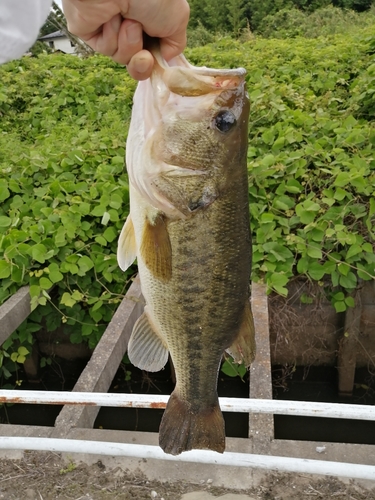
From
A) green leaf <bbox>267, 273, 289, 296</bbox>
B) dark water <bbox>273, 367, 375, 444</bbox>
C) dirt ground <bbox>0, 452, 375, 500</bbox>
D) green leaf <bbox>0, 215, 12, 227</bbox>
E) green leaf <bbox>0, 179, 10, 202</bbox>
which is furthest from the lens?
green leaf <bbox>0, 179, 10, 202</bbox>

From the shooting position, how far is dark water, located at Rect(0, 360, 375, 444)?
4703 millimetres

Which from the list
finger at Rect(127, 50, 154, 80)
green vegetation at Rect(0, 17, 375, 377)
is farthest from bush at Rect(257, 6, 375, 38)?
finger at Rect(127, 50, 154, 80)

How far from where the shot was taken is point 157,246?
1708 millimetres

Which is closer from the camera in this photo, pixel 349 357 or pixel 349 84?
pixel 349 357

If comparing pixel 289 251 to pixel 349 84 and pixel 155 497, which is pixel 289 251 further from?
pixel 349 84

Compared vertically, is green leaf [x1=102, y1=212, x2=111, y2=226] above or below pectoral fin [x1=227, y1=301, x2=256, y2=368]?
above

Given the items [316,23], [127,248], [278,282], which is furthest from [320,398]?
[316,23]

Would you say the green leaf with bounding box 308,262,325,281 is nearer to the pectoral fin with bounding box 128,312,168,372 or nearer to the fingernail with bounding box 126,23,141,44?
the pectoral fin with bounding box 128,312,168,372

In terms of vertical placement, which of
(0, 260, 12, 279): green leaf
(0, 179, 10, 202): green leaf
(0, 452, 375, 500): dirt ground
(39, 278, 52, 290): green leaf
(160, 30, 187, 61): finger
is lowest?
(0, 452, 375, 500): dirt ground

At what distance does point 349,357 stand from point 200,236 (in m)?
3.52

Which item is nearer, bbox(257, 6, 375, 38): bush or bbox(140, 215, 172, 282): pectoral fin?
bbox(140, 215, 172, 282): pectoral fin

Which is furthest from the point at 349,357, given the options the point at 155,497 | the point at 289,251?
the point at 155,497

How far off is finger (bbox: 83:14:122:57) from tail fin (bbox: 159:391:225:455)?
4.82 ft

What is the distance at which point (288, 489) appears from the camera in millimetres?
2451
